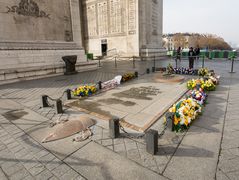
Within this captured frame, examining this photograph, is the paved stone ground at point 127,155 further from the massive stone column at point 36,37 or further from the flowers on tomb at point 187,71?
the massive stone column at point 36,37

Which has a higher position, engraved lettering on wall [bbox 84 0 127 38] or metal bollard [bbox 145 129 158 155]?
engraved lettering on wall [bbox 84 0 127 38]

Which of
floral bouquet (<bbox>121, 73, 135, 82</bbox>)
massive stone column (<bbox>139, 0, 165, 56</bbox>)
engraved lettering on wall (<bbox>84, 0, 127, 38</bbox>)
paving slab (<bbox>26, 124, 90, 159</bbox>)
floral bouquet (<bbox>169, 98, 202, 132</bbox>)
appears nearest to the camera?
paving slab (<bbox>26, 124, 90, 159</bbox>)

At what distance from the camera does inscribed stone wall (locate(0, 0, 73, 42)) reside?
1103cm

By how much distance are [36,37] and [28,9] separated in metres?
2.01

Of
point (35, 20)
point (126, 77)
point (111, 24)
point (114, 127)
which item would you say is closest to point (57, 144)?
point (114, 127)

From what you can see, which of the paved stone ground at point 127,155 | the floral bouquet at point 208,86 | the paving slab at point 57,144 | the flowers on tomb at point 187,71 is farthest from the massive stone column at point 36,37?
the floral bouquet at point 208,86

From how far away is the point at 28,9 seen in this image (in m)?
11.9

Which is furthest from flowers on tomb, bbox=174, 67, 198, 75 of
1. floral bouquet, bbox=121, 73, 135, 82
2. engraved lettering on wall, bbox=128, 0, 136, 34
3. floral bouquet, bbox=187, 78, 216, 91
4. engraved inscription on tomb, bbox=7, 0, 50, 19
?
engraved lettering on wall, bbox=128, 0, 136, 34

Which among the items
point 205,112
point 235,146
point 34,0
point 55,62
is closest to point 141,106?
point 205,112

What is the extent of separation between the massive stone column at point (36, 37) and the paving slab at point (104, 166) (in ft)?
32.4

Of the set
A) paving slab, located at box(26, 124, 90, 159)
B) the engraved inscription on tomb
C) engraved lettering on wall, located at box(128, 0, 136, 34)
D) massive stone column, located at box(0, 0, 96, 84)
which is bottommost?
paving slab, located at box(26, 124, 90, 159)

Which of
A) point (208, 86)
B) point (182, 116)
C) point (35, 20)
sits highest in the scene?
point (35, 20)

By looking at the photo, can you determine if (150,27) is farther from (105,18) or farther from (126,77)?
(126,77)

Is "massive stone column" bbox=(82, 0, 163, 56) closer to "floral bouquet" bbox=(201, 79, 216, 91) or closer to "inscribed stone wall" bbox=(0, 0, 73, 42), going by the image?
"inscribed stone wall" bbox=(0, 0, 73, 42)
